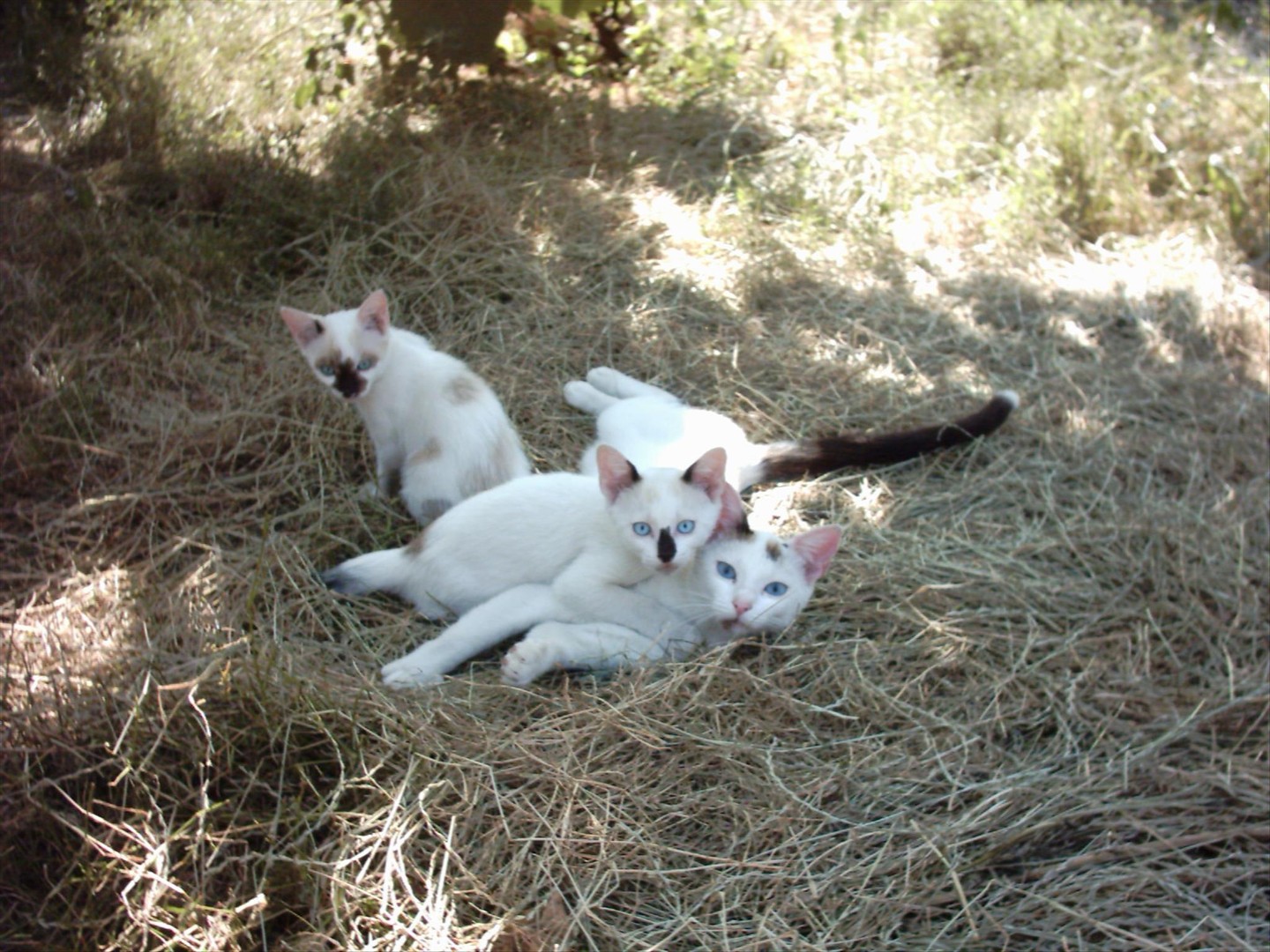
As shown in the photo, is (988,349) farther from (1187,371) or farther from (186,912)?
(186,912)

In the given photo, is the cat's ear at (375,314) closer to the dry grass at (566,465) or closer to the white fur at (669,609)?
the dry grass at (566,465)

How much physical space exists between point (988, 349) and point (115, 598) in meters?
3.18

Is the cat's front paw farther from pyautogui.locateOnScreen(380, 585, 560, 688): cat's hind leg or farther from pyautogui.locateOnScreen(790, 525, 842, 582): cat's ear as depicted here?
pyautogui.locateOnScreen(790, 525, 842, 582): cat's ear

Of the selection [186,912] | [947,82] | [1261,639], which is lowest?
[1261,639]

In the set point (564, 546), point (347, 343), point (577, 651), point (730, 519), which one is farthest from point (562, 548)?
point (347, 343)

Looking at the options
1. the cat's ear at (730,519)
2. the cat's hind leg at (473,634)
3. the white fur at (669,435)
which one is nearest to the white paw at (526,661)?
the cat's hind leg at (473,634)

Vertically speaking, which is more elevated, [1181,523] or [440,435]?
[440,435]

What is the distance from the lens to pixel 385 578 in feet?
9.95

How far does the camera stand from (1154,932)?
7.73ft

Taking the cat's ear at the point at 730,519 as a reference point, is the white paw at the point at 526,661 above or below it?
below

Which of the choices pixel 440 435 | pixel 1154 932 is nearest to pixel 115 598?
pixel 440 435

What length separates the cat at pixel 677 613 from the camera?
2.79m

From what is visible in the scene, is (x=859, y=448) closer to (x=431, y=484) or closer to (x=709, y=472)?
(x=709, y=472)

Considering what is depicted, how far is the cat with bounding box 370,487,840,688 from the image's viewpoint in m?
2.79
